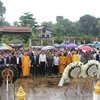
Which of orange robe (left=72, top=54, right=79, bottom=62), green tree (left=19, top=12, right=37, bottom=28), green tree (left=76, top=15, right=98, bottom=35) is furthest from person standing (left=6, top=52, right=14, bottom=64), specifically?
green tree (left=76, top=15, right=98, bottom=35)

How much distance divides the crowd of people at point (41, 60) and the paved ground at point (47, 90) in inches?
31.0

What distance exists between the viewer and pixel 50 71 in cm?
1238

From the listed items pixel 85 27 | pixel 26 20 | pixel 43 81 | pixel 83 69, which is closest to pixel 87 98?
pixel 83 69

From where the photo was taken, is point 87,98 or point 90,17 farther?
point 90,17

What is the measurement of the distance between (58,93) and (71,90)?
2.04 feet

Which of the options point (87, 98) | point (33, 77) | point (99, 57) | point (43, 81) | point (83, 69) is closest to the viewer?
point (83, 69)

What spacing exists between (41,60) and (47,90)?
2.83 m

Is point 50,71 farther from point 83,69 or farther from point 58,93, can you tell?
point 83,69

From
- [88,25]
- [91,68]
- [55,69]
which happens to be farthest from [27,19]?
[91,68]

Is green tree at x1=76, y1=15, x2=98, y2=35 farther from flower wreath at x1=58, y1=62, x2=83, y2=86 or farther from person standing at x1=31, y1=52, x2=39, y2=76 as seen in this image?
flower wreath at x1=58, y1=62, x2=83, y2=86

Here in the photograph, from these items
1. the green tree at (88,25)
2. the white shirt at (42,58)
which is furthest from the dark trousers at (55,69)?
the green tree at (88,25)

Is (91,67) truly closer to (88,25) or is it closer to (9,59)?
(9,59)

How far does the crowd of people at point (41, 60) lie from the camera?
11578mm

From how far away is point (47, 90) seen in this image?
9266mm
